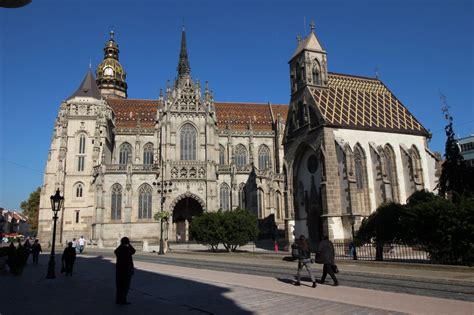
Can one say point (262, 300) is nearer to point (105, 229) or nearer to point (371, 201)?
point (371, 201)

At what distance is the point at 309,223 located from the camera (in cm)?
3036

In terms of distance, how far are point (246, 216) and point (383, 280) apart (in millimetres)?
18390

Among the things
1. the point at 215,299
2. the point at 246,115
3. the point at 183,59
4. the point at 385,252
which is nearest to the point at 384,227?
the point at 385,252

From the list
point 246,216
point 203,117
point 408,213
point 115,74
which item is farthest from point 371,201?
point 115,74

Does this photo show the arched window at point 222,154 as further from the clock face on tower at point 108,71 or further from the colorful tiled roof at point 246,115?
the clock face on tower at point 108,71

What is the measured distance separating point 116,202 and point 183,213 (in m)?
8.60

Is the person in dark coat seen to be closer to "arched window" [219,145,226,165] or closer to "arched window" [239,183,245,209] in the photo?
"arched window" [239,183,245,209]

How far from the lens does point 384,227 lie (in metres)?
19.2

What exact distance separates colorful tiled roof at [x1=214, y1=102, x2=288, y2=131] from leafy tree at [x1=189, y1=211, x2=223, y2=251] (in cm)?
2738

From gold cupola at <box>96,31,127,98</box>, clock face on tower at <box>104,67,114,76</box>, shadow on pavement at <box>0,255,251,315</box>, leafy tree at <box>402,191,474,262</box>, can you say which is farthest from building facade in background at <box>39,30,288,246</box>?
shadow on pavement at <box>0,255,251,315</box>

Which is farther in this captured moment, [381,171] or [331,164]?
[381,171]

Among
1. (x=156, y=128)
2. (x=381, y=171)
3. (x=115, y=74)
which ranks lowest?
(x=381, y=171)

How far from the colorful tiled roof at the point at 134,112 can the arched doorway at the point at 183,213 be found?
14.5 metres

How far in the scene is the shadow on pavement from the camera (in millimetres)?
7668
